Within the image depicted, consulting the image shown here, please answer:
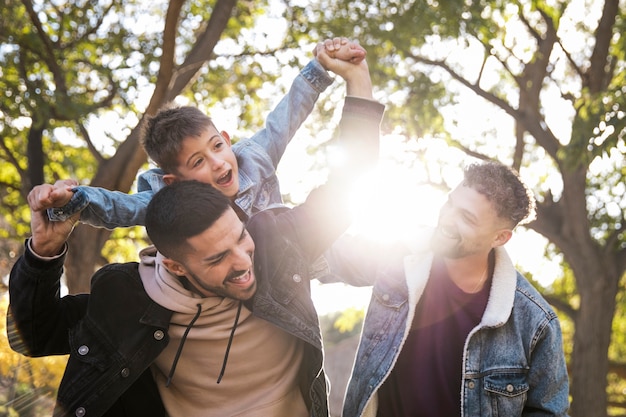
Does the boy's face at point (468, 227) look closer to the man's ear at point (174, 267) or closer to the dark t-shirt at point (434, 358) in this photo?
the dark t-shirt at point (434, 358)

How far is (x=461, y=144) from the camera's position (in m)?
11.8

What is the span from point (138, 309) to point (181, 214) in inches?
15.5

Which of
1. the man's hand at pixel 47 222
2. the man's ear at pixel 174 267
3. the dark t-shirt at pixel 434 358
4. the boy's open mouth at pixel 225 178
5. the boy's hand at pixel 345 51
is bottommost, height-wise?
the dark t-shirt at pixel 434 358

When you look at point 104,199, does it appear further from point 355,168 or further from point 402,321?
point 402,321

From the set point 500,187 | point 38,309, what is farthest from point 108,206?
point 500,187

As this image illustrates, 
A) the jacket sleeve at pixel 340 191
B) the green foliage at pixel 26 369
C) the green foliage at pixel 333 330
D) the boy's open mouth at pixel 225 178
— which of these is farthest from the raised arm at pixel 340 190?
the green foliage at pixel 333 330

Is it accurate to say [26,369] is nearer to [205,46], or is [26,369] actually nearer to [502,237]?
[502,237]

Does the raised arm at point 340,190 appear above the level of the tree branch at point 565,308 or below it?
above

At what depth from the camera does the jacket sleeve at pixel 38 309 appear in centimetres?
247

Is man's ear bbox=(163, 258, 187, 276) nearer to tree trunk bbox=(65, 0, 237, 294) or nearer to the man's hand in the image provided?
the man's hand

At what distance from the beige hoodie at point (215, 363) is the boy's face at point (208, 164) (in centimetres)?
48

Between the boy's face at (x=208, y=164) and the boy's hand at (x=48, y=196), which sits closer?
the boy's hand at (x=48, y=196)

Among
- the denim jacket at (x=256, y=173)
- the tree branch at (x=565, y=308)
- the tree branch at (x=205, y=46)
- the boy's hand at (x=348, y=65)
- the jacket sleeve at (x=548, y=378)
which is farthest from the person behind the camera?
the tree branch at (x=565, y=308)

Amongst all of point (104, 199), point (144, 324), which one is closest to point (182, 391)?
point (144, 324)
